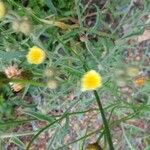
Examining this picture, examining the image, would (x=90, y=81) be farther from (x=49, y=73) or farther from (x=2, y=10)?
(x=2, y=10)

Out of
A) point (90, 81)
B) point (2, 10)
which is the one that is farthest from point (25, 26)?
point (90, 81)

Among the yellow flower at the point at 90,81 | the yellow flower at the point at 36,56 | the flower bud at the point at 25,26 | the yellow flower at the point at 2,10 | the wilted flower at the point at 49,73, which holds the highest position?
the yellow flower at the point at 2,10

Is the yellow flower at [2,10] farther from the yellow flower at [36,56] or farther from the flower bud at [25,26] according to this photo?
the yellow flower at [36,56]

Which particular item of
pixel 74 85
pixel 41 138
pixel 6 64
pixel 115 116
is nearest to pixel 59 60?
pixel 74 85

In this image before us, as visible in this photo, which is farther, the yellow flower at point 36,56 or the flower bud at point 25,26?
the yellow flower at point 36,56

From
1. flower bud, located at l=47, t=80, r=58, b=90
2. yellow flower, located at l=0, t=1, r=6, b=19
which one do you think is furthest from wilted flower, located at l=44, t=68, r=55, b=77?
yellow flower, located at l=0, t=1, r=6, b=19

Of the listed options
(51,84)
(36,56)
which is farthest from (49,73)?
(36,56)

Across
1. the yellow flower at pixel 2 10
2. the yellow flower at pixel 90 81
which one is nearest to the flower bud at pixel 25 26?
the yellow flower at pixel 2 10

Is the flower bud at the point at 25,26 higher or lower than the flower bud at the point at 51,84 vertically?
higher

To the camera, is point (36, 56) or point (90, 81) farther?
point (36, 56)

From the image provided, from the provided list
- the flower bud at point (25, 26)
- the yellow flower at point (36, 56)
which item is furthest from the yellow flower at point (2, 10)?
the yellow flower at point (36, 56)

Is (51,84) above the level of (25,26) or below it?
below
